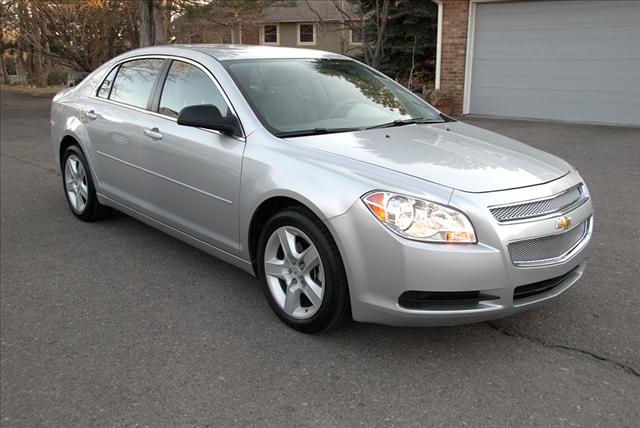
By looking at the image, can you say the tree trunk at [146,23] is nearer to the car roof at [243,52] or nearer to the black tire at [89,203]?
the black tire at [89,203]

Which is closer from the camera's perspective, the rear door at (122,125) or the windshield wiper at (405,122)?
the windshield wiper at (405,122)

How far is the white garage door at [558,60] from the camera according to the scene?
1151 cm

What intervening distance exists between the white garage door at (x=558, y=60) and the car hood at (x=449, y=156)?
29.9 feet

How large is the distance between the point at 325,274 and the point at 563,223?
127 cm

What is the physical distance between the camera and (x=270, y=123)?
12.2 feet

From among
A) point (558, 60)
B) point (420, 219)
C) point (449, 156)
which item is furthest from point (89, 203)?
point (558, 60)

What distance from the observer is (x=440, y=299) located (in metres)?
2.93

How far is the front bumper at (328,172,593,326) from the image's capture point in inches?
111

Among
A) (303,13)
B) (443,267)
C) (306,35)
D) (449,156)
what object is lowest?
(443,267)

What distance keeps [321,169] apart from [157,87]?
1959mm

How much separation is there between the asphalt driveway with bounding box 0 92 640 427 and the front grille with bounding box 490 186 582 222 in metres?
0.75

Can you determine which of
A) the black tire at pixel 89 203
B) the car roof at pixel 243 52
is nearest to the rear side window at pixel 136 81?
the car roof at pixel 243 52

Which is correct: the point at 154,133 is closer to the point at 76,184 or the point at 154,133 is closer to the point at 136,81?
the point at 136,81

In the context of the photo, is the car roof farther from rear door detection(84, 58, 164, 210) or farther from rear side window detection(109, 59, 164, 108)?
rear door detection(84, 58, 164, 210)
